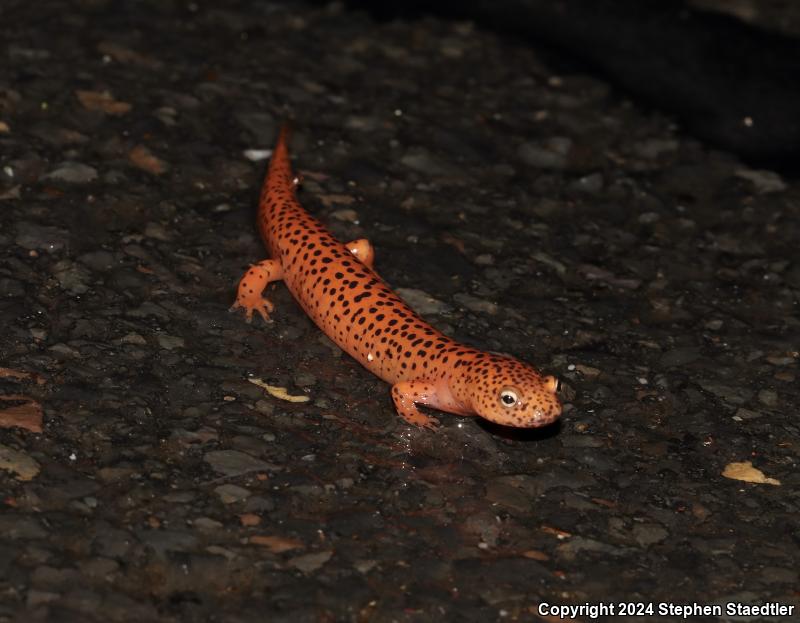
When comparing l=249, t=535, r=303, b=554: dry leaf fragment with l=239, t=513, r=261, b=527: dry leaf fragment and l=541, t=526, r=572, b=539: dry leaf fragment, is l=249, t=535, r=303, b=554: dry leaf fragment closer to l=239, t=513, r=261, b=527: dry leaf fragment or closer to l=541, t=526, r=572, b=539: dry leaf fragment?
l=239, t=513, r=261, b=527: dry leaf fragment

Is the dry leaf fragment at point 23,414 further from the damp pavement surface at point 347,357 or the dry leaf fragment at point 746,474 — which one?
the dry leaf fragment at point 746,474

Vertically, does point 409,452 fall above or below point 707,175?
below

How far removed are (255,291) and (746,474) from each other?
10.9 feet

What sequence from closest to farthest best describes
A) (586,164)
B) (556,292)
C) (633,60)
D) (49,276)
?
(49,276) → (556,292) → (586,164) → (633,60)

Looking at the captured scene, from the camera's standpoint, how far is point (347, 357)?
7891mm

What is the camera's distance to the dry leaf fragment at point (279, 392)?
732 centimetres

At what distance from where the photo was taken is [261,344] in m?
7.81

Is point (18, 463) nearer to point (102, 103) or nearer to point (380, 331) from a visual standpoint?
point (380, 331)

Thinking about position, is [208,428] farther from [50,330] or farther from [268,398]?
[50,330]

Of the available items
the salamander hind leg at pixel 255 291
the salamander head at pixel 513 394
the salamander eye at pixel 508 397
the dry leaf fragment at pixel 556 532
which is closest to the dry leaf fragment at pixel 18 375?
the salamander hind leg at pixel 255 291

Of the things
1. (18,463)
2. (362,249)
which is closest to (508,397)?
(362,249)

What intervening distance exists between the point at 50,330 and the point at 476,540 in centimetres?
300

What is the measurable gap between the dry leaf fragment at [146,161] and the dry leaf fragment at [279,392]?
8.74 feet

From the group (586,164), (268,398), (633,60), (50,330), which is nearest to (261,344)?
(268,398)
